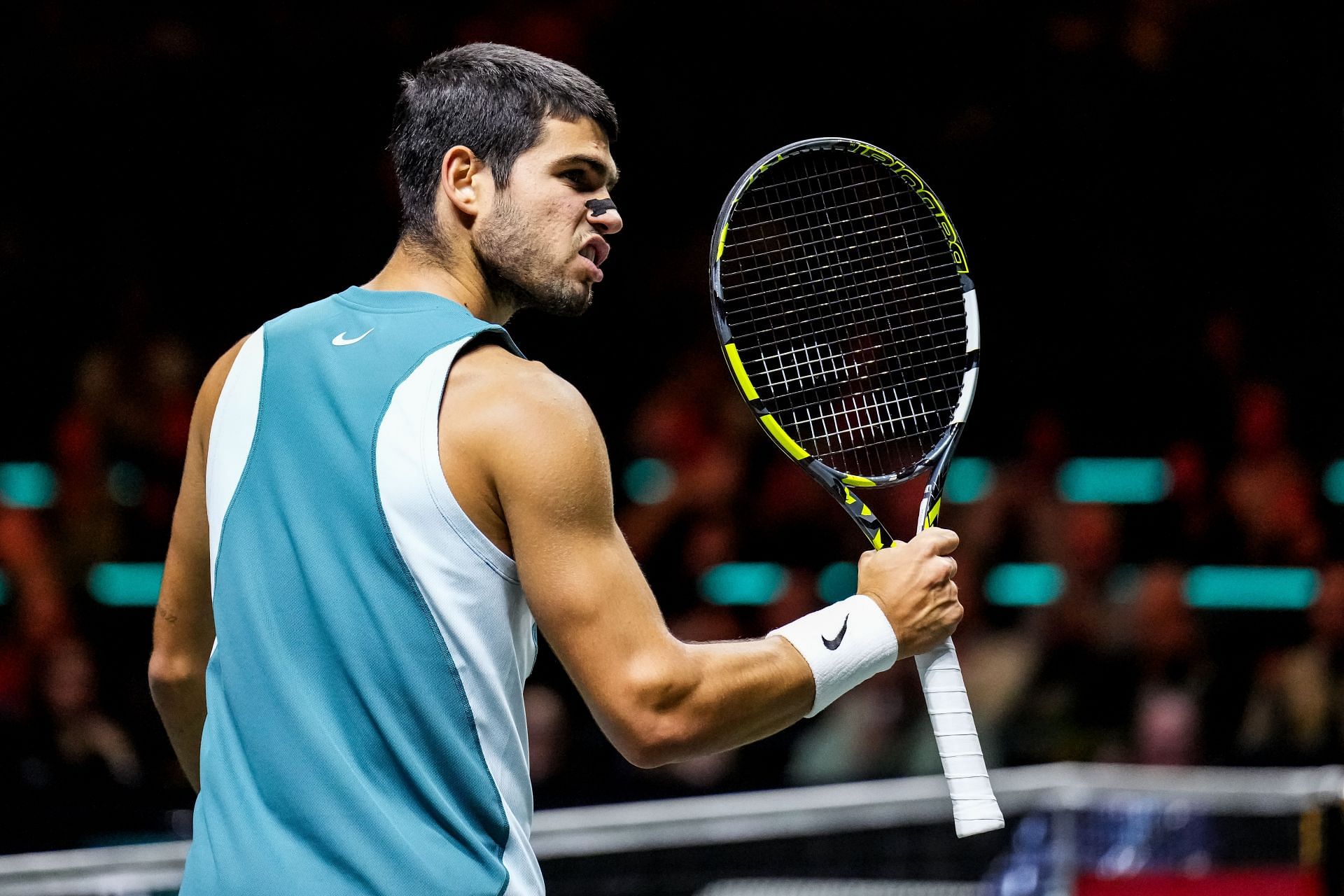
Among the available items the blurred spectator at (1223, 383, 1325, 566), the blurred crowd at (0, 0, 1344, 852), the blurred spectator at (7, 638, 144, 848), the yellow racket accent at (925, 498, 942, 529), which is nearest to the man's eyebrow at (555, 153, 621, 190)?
the yellow racket accent at (925, 498, 942, 529)

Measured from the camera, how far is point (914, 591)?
2.30m

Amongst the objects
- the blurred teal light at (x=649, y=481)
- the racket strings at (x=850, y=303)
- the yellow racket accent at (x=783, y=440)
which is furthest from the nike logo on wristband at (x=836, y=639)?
the blurred teal light at (x=649, y=481)

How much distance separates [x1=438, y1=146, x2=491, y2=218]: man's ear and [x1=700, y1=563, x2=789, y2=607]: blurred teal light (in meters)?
4.43

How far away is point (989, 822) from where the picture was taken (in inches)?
93.5

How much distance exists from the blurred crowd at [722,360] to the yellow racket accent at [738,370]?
8.97 feet

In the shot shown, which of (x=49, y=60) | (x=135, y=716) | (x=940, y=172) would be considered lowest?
(x=135, y=716)

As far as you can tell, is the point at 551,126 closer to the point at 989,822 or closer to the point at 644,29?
the point at 989,822

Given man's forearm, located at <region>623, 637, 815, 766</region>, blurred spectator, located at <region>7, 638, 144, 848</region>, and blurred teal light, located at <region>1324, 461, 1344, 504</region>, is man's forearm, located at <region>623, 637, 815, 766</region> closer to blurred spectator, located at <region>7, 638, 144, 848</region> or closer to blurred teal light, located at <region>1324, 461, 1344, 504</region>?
blurred spectator, located at <region>7, 638, 144, 848</region>

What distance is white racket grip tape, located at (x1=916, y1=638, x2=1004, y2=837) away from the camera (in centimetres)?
240

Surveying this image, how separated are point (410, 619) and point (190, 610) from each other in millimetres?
518

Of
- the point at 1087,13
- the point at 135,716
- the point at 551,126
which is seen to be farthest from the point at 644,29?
the point at 551,126

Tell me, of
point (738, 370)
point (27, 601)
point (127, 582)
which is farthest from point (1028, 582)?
point (738, 370)

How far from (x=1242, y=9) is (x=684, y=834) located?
5.34 m

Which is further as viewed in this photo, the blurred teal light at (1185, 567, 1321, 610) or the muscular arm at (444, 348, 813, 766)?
the blurred teal light at (1185, 567, 1321, 610)
